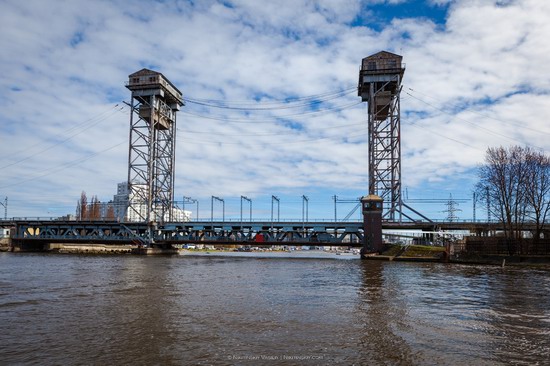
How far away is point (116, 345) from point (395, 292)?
18.0m

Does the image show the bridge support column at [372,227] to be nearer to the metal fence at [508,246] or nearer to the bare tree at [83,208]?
the metal fence at [508,246]

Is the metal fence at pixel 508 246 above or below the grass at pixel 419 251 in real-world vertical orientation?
above

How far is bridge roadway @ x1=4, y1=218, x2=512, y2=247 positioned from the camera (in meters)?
87.2

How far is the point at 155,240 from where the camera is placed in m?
102

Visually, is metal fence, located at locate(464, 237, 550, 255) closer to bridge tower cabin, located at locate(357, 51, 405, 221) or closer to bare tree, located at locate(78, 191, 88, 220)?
bridge tower cabin, located at locate(357, 51, 405, 221)

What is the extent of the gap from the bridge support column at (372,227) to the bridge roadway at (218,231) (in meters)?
9.54

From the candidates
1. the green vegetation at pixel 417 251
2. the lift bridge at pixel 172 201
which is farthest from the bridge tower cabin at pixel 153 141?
the green vegetation at pixel 417 251

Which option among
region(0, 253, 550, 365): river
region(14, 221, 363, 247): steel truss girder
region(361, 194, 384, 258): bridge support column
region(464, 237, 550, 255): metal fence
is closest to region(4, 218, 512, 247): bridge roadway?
region(14, 221, 363, 247): steel truss girder

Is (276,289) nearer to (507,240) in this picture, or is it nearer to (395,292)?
(395,292)

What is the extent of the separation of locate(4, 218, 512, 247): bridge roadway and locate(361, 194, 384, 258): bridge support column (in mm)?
9539

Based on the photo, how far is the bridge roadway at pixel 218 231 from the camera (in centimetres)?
8719

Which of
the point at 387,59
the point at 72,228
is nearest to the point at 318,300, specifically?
the point at 387,59

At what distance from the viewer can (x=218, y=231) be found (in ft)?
329

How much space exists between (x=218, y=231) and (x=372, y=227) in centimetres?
3847
